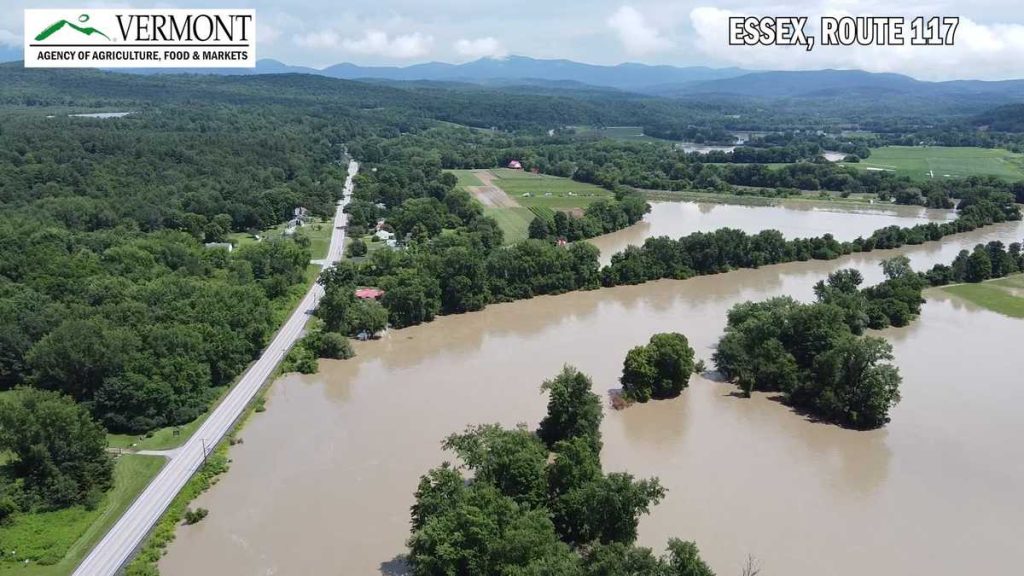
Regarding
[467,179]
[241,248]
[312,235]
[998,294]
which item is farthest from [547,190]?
[998,294]

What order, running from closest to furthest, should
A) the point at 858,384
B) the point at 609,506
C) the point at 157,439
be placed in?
the point at 609,506 < the point at 157,439 < the point at 858,384

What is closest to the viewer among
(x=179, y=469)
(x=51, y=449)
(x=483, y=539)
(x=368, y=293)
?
(x=483, y=539)

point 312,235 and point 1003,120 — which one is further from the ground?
point 1003,120

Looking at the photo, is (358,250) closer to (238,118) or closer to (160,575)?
(160,575)

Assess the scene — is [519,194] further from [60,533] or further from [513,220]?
[60,533]

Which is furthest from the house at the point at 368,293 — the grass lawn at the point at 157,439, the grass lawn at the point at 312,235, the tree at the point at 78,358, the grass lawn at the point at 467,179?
the grass lawn at the point at 467,179

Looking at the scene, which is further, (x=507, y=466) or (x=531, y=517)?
(x=507, y=466)
